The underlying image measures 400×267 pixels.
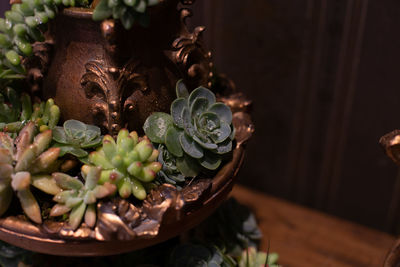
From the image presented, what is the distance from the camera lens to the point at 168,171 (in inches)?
23.7

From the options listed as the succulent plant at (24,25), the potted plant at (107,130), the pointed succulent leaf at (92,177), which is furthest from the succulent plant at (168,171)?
the succulent plant at (24,25)

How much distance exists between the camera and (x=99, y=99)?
23.6 inches

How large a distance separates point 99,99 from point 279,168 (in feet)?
2.72

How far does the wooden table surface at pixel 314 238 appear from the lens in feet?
3.63

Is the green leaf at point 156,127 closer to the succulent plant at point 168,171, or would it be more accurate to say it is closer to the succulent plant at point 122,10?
the succulent plant at point 168,171

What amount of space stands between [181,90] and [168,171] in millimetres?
127

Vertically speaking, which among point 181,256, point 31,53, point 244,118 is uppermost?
point 31,53

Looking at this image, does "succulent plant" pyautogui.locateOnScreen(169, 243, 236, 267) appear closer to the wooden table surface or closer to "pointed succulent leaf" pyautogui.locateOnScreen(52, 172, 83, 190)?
"pointed succulent leaf" pyautogui.locateOnScreen(52, 172, 83, 190)

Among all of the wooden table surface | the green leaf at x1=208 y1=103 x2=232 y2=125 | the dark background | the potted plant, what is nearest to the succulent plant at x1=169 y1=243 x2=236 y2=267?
the potted plant

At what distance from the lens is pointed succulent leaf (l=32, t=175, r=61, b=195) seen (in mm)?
539

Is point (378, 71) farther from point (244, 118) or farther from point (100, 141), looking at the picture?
point (100, 141)

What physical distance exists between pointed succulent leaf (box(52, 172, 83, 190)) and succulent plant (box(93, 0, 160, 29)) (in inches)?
8.4

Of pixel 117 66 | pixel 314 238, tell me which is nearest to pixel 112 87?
pixel 117 66

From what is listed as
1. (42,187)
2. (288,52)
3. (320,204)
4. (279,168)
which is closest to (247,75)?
(288,52)
